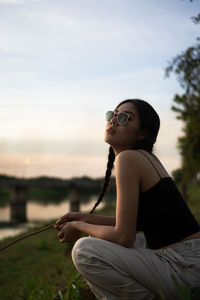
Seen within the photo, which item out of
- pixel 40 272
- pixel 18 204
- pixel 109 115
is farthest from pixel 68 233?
pixel 18 204

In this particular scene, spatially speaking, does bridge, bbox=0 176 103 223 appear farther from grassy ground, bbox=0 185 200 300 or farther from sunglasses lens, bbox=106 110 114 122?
sunglasses lens, bbox=106 110 114 122

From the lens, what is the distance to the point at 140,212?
2.48 m

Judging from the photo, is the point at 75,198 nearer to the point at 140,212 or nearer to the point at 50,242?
the point at 50,242

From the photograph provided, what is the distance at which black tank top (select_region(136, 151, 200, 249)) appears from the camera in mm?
2434

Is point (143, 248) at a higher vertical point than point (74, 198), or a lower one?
higher

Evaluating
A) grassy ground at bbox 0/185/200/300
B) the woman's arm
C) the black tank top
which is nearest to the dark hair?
the black tank top

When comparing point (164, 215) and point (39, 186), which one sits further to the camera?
point (39, 186)

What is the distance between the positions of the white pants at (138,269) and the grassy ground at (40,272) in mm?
870

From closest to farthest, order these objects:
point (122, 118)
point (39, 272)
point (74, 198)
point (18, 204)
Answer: point (122, 118) → point (39, 272) → point (18, 204) → point (74, 198)

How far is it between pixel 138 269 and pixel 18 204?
47.7 meters

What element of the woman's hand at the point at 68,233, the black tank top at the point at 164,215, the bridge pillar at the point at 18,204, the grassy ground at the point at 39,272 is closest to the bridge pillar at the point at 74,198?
the bridge pillar at the point at 18,204

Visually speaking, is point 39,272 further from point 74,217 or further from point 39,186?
point 39,186

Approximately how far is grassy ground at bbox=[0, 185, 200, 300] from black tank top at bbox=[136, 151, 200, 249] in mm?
→ 1131

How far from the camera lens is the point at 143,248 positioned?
2422mm
